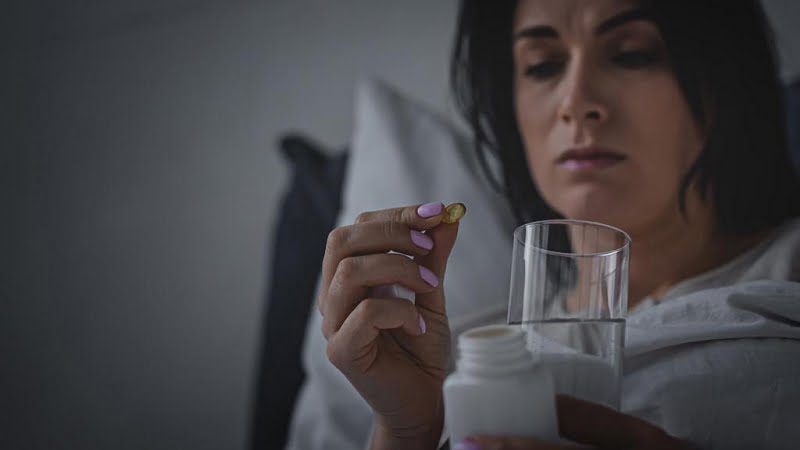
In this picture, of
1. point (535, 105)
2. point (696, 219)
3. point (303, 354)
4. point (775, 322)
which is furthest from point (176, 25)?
point (775, 322)

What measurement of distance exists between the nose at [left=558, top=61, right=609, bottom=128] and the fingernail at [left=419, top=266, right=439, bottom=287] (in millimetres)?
311

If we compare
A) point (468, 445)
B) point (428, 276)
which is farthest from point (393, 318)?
point (468, 445)

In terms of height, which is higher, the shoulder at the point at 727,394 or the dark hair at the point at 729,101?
the dark hair at the point at 729,101

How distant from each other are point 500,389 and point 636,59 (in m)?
0.52

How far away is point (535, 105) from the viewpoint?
0.83 meters

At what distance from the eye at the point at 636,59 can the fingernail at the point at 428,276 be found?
378mm

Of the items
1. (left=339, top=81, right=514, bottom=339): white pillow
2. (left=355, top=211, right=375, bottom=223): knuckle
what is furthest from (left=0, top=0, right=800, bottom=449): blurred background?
(left=355, top=211, right=375, bottom=223): knuckle

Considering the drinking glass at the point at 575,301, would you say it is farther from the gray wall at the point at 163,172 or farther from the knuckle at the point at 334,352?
the gray wall at the point at 163,172

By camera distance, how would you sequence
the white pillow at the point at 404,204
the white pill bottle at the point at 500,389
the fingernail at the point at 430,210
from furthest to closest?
the white pillow at the point at 404,204
the fingernail at the point at 430,210
the white pill bottle at the point at 500,389

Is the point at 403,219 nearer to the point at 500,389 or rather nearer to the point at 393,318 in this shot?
the point at 393,318

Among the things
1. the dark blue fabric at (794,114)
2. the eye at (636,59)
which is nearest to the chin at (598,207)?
the eye at (636,59)

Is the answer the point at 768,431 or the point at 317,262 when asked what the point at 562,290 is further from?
the point at 317,262

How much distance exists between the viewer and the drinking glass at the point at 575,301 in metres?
0.46

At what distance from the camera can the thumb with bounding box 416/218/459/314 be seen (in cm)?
54
